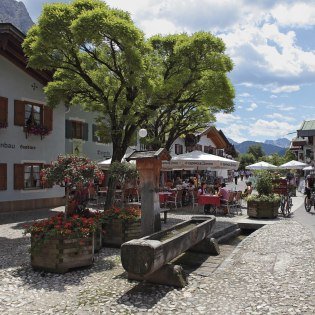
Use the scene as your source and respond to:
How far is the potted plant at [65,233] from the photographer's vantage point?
6777mm

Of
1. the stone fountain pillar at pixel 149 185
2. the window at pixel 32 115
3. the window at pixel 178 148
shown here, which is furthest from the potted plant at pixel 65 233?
the window at pixel 178 148

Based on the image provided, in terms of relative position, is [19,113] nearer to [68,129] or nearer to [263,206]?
[68,129]

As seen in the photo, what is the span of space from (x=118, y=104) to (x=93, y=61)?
189 cm

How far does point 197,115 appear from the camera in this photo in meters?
22.0

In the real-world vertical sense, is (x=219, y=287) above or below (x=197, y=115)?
below

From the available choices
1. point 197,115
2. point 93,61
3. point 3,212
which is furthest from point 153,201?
point 197,115

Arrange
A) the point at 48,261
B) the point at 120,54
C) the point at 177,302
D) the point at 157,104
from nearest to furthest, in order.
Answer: the point at 177,302 < the point at 48,261 < the point at 120,54 < the point at 157,104

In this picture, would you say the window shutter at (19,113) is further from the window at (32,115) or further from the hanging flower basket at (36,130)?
the hanging flower basket at (36,130)

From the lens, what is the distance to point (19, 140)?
58.5 ft

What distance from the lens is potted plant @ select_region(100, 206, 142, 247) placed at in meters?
9.09

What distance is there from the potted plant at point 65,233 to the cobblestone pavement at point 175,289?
8.1 inches

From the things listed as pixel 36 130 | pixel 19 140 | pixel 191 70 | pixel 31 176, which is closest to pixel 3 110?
pixel 19 140

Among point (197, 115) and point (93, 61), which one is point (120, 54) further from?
point (197, 115)

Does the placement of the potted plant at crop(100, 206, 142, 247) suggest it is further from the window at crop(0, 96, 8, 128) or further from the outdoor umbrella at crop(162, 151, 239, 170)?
the window at crop(0, 96, 8, 128)
